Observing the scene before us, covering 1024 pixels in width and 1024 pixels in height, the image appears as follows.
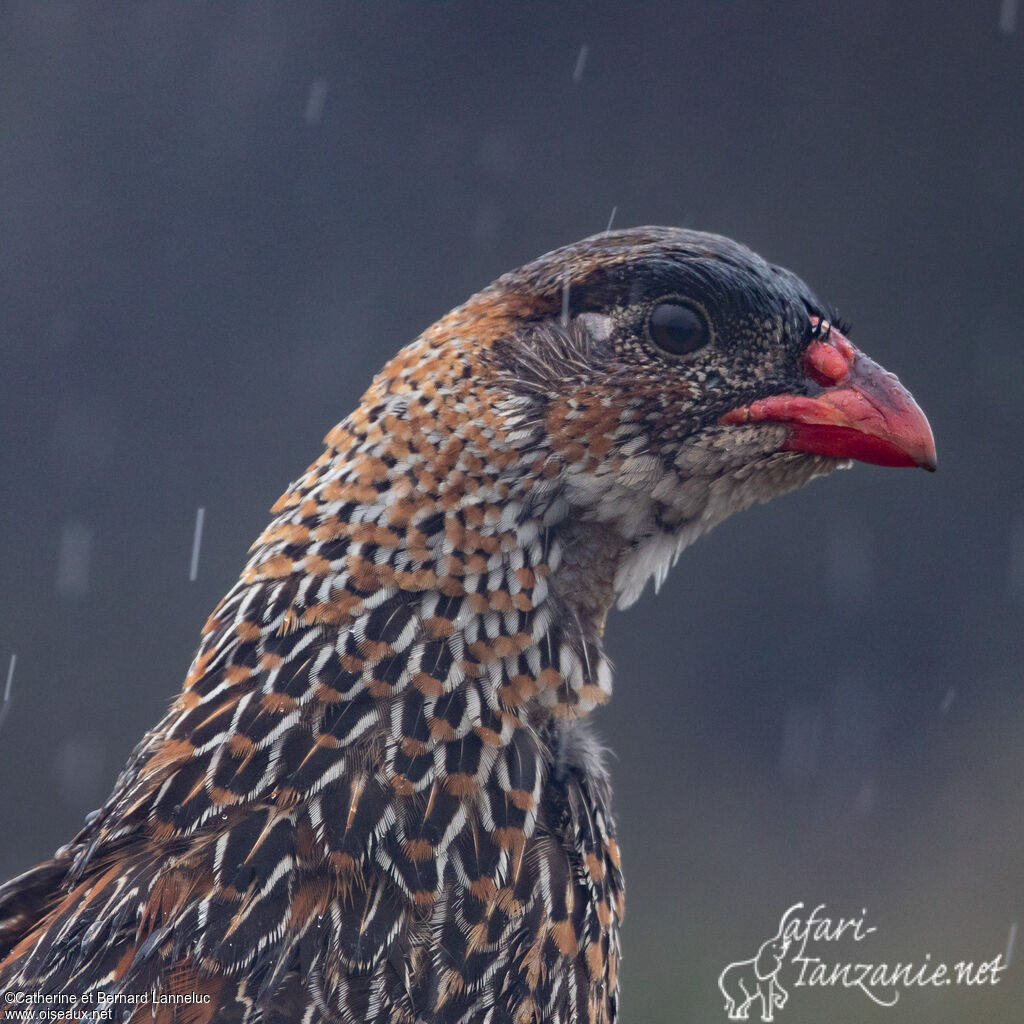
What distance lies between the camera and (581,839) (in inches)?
73.0

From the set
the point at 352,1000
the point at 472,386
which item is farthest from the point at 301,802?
the point at 472,386

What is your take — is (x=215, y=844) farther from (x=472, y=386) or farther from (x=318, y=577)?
(x=472, y=386)

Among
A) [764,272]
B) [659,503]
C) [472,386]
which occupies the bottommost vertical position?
[659,503]

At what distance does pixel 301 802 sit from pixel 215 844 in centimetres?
13

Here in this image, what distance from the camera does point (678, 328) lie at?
1.96 m

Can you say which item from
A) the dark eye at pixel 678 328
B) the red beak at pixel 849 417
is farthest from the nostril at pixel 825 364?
the dark eye at pixel 678 328

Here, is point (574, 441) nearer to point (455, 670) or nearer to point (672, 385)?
point (672, 385)

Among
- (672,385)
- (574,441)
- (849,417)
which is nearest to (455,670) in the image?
(574,441)

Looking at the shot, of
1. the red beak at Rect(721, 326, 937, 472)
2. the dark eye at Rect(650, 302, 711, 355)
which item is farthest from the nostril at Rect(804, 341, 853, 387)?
the dark eye at Rect(650, 302, 711, 355)

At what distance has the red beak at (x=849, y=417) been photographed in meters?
1.94

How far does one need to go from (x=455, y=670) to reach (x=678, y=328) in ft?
2.30

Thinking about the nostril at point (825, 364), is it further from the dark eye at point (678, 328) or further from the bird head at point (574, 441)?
the dark eye at point (678, 328)

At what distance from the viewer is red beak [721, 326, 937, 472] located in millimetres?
1941

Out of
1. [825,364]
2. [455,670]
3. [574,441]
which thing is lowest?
[455,670]
